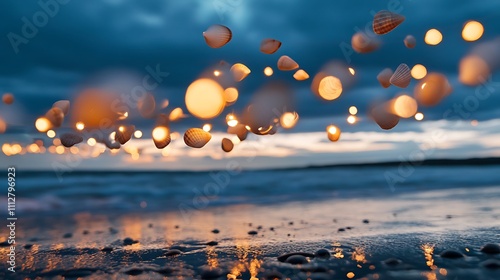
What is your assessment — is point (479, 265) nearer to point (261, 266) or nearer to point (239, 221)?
point (261, 266)

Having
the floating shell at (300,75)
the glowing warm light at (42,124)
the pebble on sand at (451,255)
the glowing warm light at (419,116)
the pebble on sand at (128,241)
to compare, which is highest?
the floating shell at (300,75)

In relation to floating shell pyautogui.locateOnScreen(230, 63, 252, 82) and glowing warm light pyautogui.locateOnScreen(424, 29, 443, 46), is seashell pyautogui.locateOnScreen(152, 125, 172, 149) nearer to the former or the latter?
floating shell pyautogui.locateOnScreen(230, 63, 252, 82)

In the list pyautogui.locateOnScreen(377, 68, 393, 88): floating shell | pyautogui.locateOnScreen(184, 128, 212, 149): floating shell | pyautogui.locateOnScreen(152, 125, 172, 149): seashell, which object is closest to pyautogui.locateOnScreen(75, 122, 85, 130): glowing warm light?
pyautogui.locateOnScreen(152, 125, 172, 149): seashell

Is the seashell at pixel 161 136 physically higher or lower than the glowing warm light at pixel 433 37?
lower

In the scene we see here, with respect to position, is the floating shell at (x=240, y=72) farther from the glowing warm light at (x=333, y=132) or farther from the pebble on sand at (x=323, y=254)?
the pebble on sand at (x=323, y=254)

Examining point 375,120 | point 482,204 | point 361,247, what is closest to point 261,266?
Answer: point 361,247

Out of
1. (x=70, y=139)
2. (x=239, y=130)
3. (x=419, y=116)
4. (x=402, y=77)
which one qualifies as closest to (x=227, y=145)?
(x=239, y=130)

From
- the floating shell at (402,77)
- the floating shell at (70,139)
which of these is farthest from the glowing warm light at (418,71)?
the floating shell at (70,139)
